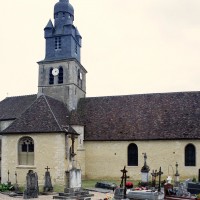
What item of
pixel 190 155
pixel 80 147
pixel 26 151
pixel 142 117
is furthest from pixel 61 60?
pixel 190 155

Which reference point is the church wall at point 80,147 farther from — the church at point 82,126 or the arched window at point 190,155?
the arched window at point 190,155

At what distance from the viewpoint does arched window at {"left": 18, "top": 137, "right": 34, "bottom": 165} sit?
26938 mm

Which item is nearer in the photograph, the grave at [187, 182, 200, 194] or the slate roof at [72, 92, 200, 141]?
Answer: the grave at [187, 182, 200, 194]

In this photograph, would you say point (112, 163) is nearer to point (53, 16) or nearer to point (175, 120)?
point (175, 120)

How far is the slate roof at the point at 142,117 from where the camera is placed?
1144 inches

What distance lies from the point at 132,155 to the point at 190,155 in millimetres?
5165

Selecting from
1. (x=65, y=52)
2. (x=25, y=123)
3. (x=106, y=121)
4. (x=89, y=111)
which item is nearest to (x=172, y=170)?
(x=106, y=121)

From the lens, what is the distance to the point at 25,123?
27516 mm

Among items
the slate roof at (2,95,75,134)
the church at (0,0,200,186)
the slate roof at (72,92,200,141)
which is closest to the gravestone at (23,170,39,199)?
the church at (0,0,200,186)

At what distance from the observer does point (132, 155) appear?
29797mm

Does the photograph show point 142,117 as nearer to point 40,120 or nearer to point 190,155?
point 190,155

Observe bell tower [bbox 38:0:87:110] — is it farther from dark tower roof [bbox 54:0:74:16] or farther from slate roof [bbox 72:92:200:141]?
slate roof [bbox 72:92:200:141]

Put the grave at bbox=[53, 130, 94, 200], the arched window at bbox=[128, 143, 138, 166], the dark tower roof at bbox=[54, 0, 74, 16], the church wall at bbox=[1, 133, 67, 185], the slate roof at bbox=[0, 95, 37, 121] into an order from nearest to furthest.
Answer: the grave at bbox=[53, 130, 94, 200] → the church wall at bbox=[1, 133, 67, 185] → the arched window at bbox=[128, 143, 138, 166] → the slate roof at bbox=[0, 95, 37, 121] → the dark tower roof at bbox=[54, 0, 74, 16]

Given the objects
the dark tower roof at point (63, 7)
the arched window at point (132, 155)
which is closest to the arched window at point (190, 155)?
the arched window at point (132, 155)
